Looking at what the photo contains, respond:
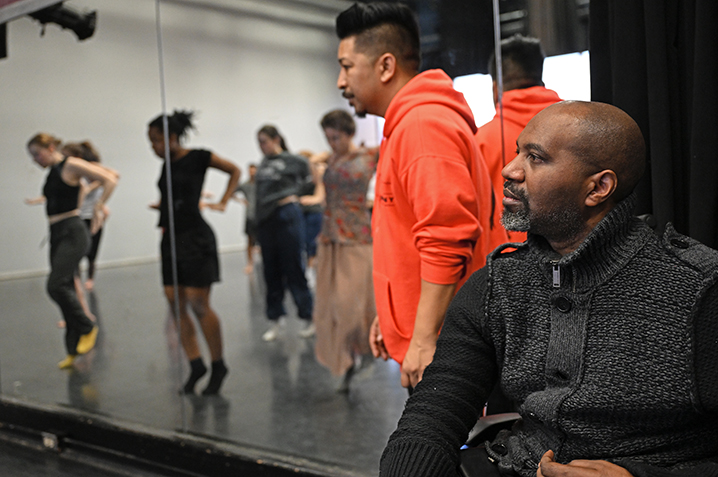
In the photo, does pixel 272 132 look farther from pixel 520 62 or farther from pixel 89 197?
pixel 520 62

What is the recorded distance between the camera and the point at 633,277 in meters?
1.04

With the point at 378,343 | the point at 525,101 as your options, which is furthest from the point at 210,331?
the point at 525,101

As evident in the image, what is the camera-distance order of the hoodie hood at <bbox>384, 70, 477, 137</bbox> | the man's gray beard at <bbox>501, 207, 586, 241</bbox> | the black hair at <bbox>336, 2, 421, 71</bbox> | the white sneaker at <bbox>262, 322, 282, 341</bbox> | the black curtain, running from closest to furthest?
the man's gray beard at <bbox>501, 207, 586, 241</bbox> < the black curtain < the hoodie hood at <bbox>384, 70, 477, 137</bbox> < the black hair at <bbox>336, 2, 421, 71</bbox> < the white sneaker at <bbox>262, 322, 282, 341</bbox>

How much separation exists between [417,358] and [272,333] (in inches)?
73.2

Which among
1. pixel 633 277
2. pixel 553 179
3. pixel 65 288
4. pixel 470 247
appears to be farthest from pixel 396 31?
pixel 65 288

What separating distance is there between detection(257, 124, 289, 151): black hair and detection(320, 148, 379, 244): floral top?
12.1 inches

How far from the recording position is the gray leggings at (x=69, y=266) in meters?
3.39

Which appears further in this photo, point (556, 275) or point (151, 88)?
point (151, 88)

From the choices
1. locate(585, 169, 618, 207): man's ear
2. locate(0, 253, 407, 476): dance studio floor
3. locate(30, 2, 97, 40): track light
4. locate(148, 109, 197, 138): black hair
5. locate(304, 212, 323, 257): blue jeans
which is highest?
locate(30, 2, 97, 40): track light

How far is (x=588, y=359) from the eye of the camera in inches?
41.7

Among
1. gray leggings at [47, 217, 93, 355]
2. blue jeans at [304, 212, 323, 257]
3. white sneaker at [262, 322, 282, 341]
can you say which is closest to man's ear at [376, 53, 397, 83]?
blue jeans at [304, 212, 323, 257]

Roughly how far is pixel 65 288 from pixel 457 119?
2619 mm

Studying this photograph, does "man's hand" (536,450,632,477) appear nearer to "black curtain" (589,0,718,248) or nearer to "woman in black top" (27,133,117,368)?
"black curtain" (589,0,718,248)

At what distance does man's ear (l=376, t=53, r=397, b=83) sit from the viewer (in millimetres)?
1727
